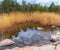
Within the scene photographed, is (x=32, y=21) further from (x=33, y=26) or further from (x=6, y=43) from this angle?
(x=6, y=43)

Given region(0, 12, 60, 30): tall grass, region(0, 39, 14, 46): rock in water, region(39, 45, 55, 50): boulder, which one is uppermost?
region(0, 12, 60, 30): tall grass

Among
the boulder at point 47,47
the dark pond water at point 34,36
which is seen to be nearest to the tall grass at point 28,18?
the dark pond water at point 34,36

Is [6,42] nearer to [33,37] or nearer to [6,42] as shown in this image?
[6,42]

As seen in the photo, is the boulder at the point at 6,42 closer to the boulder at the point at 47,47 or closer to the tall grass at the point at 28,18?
the tall grass at the point at 28,18

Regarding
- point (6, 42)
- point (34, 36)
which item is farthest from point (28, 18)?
point (6, 42)

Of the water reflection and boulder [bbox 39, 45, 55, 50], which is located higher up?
the water reflection

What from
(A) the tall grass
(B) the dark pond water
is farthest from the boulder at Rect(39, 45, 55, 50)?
(A) the tall grass

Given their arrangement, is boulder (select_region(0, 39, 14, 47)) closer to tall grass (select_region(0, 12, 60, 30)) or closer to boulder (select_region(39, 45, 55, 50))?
tall grass (select_region(0, 12, 60, 30))

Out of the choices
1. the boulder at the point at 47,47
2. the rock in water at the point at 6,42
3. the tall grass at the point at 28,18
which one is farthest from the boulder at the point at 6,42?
→ the boulder at the point at 47,47

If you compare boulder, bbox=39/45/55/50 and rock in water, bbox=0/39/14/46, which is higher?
rock in water, bbox=0/39/14/46

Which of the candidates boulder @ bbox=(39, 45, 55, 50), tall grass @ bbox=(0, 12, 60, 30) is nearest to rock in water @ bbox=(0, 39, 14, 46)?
tall grass @ bbox=(0, 12, 60, 30)

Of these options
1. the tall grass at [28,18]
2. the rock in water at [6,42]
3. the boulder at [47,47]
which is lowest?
the boulder at [47,47]

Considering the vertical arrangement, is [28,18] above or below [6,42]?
above

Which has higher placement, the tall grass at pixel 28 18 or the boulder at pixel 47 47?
the tall grass at pixel 28 18
